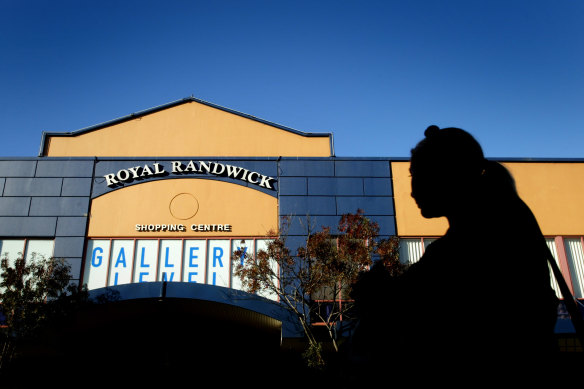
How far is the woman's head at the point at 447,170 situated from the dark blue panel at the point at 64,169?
1946cm

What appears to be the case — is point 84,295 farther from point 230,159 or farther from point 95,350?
point 230,159

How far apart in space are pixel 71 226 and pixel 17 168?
3.50 metres

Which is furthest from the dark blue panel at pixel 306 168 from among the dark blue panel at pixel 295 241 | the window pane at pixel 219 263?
the window pane at pixel 219 263

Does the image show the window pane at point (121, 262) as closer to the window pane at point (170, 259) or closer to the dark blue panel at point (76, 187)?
the window pane at point (170, 259)

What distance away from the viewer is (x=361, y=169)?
19.4 metres

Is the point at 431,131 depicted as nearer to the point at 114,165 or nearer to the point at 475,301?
the point at 475,301

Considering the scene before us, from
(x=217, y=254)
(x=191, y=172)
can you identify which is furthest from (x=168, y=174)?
(x=217, y=254)

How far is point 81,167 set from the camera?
1917 cm

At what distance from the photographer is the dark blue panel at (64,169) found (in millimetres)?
19000

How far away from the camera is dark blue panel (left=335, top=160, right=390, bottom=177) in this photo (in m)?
19.3

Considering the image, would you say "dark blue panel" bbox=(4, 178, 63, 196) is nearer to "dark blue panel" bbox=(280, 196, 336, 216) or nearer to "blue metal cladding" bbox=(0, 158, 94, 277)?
"blue metal cladding" bbox=(0, 158, 94, 277)

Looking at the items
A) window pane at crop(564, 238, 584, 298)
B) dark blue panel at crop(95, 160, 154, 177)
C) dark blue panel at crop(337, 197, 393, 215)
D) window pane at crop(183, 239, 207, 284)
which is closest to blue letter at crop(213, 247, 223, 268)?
window pane at crop(183, 239, 207, 284)

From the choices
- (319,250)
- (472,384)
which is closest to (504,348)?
(472,384)

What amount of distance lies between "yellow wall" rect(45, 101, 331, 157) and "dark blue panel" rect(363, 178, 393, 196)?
2.31 m
